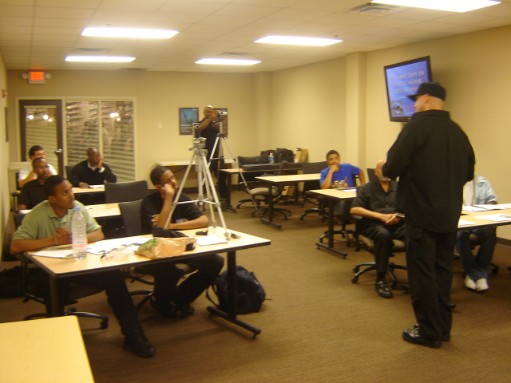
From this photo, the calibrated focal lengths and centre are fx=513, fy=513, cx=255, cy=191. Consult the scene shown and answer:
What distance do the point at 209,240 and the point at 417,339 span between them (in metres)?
1.56

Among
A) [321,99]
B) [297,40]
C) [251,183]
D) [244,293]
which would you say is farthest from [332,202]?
[321,99]

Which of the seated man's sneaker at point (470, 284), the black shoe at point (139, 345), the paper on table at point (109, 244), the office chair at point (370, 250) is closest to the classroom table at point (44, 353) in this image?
the paper on table at point (109, 244)

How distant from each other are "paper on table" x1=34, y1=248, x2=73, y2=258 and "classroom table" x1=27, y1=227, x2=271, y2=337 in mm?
29

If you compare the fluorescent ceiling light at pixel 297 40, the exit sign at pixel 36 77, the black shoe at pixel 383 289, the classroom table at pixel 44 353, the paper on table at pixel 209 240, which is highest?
the fluorescent ceiling light at pixel 297 40

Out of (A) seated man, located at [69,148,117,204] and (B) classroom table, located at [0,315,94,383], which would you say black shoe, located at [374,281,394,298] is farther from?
(A) seated man, located at [69,148,117,204]

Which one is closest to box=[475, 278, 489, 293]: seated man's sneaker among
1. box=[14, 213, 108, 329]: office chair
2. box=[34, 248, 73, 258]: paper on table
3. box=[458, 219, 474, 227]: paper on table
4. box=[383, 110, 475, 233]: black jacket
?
box=[458, 219, 474, 227]: paper on table

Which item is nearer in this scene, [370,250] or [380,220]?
[380,220]

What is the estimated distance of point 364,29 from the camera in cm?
645

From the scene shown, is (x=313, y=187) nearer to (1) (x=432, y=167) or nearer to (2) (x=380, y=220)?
(2) (x=380, y=220)

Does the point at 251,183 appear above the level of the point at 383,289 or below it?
above

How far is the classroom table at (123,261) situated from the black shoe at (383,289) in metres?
1.38

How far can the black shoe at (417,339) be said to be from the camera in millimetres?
3416

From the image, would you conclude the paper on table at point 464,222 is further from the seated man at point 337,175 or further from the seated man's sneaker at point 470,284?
the seated man at point 337,175

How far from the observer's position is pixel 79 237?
3215 millimetres
